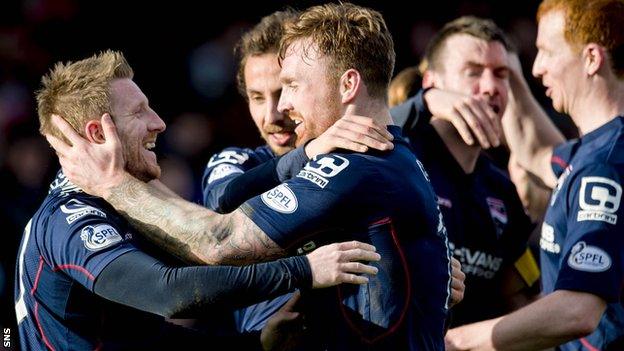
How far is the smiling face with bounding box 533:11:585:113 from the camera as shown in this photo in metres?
5.32

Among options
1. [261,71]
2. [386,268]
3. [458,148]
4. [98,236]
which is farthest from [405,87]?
[98,236]

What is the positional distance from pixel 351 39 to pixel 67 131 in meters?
1.27

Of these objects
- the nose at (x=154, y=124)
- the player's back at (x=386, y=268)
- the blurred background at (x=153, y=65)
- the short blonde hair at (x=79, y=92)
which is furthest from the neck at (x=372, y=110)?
the blurred background at (x=153, y=65)

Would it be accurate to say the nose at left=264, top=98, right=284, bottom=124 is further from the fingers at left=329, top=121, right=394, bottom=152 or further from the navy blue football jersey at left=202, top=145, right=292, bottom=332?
the fingers at left=329, top=121, right=394, bottom=152

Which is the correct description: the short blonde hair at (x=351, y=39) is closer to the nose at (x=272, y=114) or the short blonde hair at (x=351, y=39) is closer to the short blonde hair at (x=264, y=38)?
the nose at (x=272, y=114)

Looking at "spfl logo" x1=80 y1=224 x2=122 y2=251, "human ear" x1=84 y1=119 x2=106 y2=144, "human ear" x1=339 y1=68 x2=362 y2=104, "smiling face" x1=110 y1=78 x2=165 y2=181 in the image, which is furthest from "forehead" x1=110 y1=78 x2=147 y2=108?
"human ear" x1=339 y1=68 x2=362 y2=104

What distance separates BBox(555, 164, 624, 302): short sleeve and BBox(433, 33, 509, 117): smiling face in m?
1.33

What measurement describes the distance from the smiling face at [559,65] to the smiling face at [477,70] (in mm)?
547

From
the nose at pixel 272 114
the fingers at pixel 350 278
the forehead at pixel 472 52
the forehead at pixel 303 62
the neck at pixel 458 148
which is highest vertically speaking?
the forehead at pixel 303 62

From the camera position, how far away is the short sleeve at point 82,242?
3963 mm

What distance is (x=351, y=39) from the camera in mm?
4234

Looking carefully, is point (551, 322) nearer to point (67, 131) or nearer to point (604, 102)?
point (604, 102)

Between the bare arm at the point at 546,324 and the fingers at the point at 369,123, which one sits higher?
the fingers at the point at 369,123

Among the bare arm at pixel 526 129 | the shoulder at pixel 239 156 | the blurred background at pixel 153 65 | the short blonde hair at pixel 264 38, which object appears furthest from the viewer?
the blurred background at pixel 153 65
